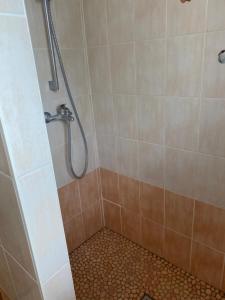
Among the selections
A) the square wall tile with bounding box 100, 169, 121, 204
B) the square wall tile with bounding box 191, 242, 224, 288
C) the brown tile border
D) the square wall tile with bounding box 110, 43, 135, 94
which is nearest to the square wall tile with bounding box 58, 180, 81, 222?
the square wall tile with bounding box 100, 169, 121, 204

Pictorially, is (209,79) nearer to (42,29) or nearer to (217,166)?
(217,166)

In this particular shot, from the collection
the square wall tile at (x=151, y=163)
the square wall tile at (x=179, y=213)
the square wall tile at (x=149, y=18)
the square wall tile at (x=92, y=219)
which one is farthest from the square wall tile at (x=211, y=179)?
the square wall tile at (x=92, y=219)

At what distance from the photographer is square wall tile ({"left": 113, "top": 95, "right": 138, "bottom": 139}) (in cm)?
148

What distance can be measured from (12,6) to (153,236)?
1617 millimetres

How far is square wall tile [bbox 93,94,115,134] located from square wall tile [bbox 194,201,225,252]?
759 mm

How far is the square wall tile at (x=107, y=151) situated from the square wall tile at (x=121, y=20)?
25.2 inches

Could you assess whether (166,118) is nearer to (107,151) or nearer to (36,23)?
(107,151)

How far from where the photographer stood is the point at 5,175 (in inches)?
23.0

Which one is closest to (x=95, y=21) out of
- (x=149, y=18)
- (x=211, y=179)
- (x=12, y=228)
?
(x=149, y=18)

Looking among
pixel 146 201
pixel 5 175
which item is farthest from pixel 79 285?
pixel 5 175

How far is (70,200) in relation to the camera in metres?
1.72

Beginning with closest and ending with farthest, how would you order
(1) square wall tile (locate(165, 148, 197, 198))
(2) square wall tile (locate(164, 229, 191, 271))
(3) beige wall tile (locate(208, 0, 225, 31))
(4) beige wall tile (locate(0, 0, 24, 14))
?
(4) beige wall tile (locate(0, 0, 24, 14)), (3) beige wall tile (locate(208, 0, 225, 31)), (1) square wall tile (locate(165, 148, 197, 198)), (2) square wall tile (locate(164, 229, 191, 271))

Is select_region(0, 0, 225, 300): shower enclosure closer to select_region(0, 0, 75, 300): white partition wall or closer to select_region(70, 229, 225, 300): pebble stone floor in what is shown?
select_region(70, 229, 225, 300): pebble stone floor

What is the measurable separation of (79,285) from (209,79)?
58.2 inches
